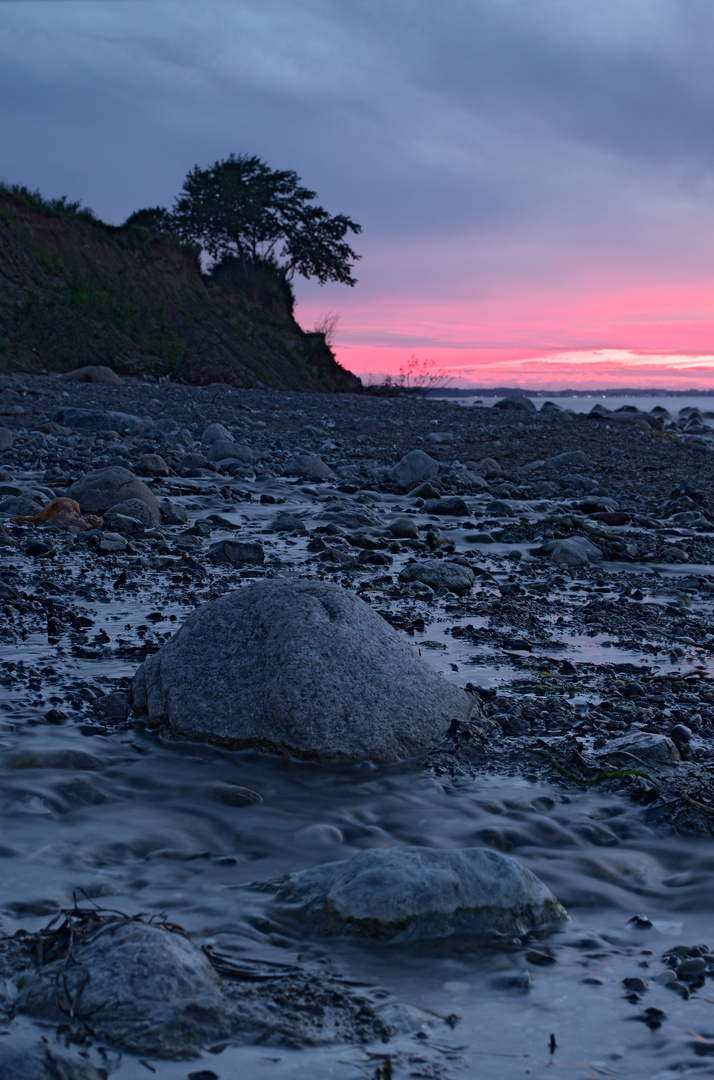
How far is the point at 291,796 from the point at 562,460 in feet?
30.7

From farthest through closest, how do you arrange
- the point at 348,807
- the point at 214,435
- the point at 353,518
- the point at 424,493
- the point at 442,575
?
the point at 214,435 < the point at 424,493 < the point at 353,518 < the point at 442,575 < the point at 348,807

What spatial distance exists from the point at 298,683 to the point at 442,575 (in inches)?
95.2

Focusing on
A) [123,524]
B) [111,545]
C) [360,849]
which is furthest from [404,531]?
[360,849]

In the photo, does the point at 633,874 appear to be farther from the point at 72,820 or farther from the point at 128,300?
the point at 128,300

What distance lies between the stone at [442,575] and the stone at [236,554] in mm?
901

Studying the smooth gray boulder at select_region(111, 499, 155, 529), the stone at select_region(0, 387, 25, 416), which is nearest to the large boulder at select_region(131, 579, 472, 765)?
the smooth gray boulder at select_region(111, 499, 155, 529)

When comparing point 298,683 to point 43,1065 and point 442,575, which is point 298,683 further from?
point 442,575

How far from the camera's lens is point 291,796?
2.67 m

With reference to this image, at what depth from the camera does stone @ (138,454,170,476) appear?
8680 millimetres

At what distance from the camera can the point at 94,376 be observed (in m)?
20.2

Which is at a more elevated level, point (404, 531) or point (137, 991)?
point (404, 531)

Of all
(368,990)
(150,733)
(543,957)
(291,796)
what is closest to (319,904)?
(368,990)

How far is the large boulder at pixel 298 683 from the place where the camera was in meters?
2.96

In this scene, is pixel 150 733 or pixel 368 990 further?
pixel 150 733
